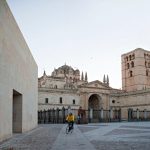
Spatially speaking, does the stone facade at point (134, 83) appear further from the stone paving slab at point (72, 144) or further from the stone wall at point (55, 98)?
the stone paving slab at point (72, 144)

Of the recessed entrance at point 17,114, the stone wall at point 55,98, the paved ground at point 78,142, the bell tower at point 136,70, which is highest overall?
the bell tower at point 136,70

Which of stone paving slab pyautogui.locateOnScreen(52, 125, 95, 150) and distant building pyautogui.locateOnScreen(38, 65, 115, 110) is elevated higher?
distant building pyautogui.locateOnScreen(38, 65, 115, 110)

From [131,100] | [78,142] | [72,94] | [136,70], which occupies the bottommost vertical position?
[78,142]

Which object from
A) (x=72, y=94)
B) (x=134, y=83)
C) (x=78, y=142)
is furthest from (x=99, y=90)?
(x=78, y=142)

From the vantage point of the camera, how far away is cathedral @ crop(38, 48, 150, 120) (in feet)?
220

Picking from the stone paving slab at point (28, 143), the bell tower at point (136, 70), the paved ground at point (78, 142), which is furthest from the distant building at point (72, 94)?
the stone paving slab at point (28, 143)

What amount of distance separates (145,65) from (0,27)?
243ft

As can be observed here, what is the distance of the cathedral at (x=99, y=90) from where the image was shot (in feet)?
220

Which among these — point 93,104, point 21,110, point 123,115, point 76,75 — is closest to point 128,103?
point 123,115

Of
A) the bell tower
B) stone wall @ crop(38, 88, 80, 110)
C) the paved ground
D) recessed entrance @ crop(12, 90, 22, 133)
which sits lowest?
the paved ground

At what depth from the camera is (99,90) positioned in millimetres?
72125

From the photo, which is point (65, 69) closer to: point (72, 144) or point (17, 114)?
point (17, 114)

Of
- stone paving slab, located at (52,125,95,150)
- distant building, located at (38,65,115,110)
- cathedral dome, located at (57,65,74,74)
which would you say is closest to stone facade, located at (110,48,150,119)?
distant building, located at (38,65,115,110)

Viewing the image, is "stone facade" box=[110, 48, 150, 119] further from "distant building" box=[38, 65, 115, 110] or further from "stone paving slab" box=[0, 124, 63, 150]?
"stone paving slab" box=[0, 124, 63, 150]
